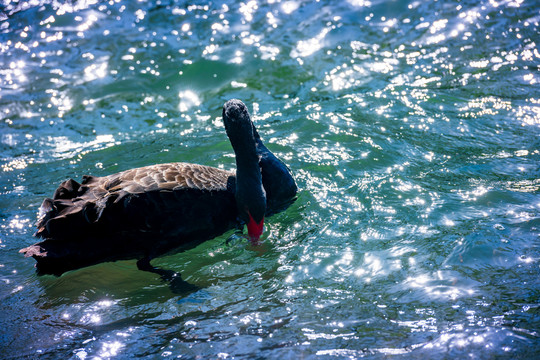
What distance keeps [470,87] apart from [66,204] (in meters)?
6.71

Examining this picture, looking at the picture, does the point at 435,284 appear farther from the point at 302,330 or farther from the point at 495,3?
the point at 495,3

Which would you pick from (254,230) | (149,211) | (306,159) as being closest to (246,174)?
(254,230)

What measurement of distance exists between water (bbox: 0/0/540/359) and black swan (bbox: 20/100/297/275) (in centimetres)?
32

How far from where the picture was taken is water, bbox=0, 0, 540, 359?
3922mm

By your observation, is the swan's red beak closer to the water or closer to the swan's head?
the swan's head

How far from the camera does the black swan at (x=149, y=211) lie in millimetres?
4691

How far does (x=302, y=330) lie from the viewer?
3.82 m

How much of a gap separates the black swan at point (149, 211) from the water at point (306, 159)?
32 cm

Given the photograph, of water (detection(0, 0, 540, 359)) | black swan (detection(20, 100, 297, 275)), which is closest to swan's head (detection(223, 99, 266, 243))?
black swan (detection(20, 100, 297, 275))

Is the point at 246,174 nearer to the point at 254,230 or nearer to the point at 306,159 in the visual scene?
the point at 254,230

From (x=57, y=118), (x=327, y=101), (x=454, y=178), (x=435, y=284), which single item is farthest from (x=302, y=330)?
(x=57, y=118)

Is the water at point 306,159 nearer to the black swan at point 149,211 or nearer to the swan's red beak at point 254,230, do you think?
the swan's red beak at point 254,230

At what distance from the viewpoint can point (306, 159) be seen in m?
6.91

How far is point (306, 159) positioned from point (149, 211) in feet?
8.87
